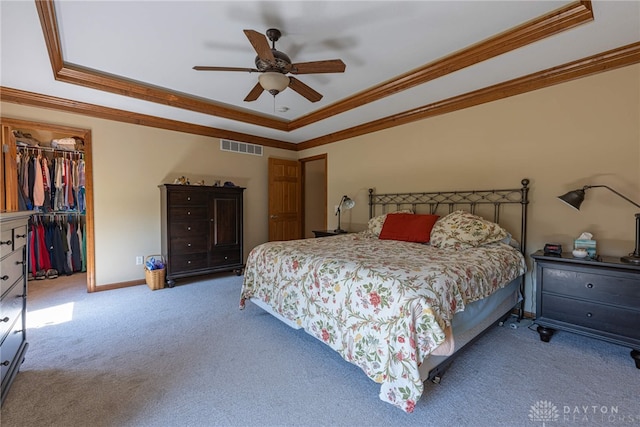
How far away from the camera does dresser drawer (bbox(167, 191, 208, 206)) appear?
3.74m

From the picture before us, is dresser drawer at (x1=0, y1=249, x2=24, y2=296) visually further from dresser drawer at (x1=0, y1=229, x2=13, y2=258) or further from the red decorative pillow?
the red decorative pillow

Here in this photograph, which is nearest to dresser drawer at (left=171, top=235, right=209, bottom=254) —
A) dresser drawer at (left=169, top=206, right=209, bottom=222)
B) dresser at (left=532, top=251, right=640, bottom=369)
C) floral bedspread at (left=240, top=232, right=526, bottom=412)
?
dresser drawer at (left=169, top=206, right=209, bottom=222)

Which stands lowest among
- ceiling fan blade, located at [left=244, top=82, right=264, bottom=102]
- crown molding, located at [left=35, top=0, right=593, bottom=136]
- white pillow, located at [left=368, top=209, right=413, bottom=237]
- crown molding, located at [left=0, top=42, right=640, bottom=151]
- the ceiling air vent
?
white pillow, located at [left=368, top=209, right=413, bottom=237]

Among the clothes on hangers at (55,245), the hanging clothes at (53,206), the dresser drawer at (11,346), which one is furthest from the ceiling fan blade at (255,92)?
the clothes on hangers at (55,245)

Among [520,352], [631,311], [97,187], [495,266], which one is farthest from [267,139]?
[631,311]

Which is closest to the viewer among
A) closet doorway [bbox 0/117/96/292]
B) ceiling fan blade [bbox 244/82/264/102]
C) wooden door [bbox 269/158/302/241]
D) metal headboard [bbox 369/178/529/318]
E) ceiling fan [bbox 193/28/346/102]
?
ceiling fan [bbox 193/28/346/102]

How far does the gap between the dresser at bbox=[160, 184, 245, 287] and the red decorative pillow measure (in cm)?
237

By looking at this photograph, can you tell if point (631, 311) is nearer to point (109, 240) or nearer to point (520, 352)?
point (520, 352)

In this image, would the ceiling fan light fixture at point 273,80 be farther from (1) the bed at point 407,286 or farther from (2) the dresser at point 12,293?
(2) the dresser at point 12,293

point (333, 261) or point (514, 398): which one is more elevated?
point (333, 261)

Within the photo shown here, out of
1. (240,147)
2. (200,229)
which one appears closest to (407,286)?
(200,229)

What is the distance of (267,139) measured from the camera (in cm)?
522

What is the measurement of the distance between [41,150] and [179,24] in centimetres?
375

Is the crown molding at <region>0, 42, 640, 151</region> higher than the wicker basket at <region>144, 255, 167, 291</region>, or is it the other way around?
the crown molding at <region>0, 42, 640, 151</region>
